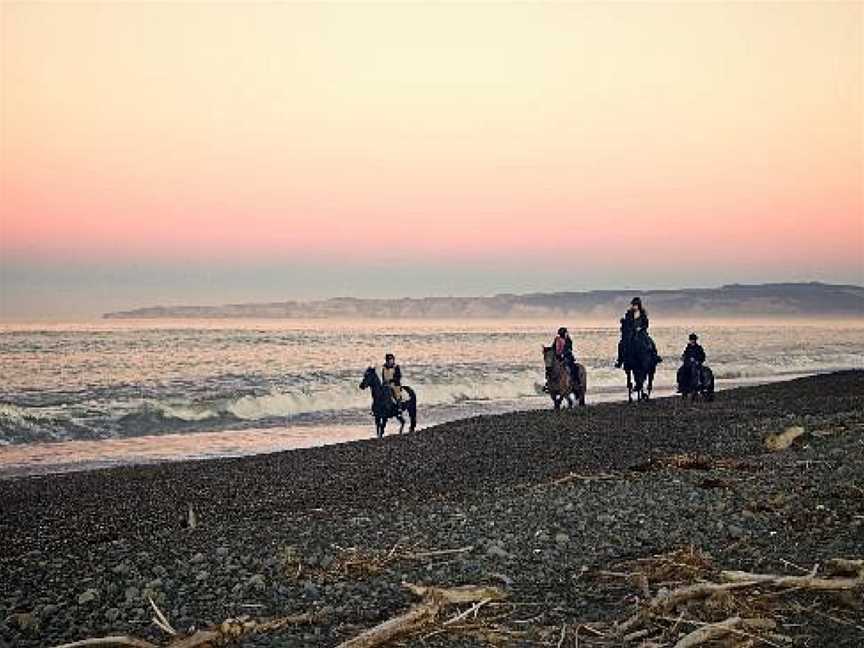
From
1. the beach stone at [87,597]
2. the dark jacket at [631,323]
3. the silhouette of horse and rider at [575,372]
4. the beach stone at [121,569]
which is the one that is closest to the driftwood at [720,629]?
the beach stone at [87,597]

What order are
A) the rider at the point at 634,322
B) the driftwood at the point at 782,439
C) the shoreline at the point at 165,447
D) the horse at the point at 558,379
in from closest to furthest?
1. the driftwood at the point at 782,439
2. the shoreline at the point at 165,447
3. the rider at the point at 634,322
4. the horse at the point at 558,379

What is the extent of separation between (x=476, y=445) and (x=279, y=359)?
42218mm

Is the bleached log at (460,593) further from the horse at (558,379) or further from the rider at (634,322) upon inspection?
the horse at (558,379)

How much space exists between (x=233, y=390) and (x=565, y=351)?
1622cm

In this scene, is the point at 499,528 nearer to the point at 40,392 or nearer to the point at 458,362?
the point at 40,392

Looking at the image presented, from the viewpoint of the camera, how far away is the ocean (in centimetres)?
2406

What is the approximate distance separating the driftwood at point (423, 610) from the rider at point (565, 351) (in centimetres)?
1739

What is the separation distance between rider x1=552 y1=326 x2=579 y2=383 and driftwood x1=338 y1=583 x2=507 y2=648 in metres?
17.4

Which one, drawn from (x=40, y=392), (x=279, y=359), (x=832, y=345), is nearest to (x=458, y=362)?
(x=279, y=359)

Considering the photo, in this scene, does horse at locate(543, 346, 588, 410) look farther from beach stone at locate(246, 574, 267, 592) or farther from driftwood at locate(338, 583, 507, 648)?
driftwood at locate(338, 583, 507, 648)

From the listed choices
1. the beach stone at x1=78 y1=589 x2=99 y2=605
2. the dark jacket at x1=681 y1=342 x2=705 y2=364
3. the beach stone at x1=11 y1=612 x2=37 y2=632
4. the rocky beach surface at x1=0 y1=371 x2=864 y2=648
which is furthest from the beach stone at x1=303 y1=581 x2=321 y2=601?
the dark jacket at x1=681 y1=342 x2=705 y2=364

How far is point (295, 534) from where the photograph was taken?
850 cm

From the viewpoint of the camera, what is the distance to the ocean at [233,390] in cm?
2406

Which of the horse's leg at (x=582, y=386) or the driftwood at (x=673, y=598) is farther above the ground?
the driftwood at (x=673, y=598)
